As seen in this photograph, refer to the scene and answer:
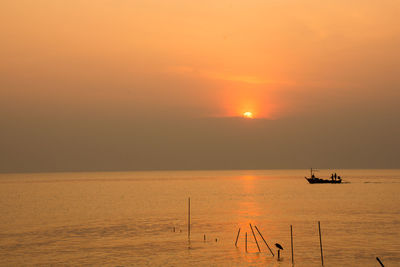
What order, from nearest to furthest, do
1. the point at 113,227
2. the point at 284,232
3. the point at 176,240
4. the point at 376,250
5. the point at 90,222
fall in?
the point at 376,250 < the point at 176,240 < the point at 284,232 < the point at 113,227 < the point at 90,222

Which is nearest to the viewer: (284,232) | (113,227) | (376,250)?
(376,250)

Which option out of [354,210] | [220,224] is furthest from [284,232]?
[354,210]

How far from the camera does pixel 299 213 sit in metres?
92.2

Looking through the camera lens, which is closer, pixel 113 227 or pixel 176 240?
pixel 176 240

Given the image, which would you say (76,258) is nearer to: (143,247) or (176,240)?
(143,247)

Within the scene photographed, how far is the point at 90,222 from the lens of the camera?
8019 cm

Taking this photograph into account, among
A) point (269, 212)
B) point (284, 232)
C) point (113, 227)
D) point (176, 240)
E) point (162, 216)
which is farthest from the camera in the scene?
point (269, 212)

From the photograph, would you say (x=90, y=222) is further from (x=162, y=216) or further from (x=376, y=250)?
(x=376, y=250)

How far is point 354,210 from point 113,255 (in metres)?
64.2

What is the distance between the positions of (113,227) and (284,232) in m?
26.4

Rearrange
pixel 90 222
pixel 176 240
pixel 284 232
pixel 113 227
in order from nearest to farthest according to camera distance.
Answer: pixel 176 240 < pixel 284 232 < pixel 113 227 < pixel 90 222

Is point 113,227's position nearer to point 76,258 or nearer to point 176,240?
point 176,240

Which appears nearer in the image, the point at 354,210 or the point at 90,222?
the point at 90,222

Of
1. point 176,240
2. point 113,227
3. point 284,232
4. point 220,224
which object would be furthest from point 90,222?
point 284,232
